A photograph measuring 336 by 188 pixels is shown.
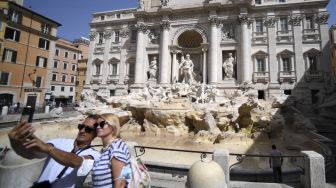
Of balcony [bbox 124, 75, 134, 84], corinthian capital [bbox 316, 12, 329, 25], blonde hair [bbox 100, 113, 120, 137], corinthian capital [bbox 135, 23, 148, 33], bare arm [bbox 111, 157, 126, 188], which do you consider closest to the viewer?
bare arm [bbox 111, 157, 126, 188]

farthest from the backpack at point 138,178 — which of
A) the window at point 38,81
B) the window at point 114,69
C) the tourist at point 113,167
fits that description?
the window at point 38,81

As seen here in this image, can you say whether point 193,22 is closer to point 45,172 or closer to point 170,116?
point 170,116

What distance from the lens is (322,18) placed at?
22953 millimetres

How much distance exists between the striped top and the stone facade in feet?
73.8

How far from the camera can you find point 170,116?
15414mm

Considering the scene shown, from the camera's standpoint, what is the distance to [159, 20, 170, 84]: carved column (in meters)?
26.0

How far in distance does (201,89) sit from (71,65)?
→ 34330mm

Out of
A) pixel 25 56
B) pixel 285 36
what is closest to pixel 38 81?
pixel 25 56

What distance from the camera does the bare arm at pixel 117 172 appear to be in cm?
214

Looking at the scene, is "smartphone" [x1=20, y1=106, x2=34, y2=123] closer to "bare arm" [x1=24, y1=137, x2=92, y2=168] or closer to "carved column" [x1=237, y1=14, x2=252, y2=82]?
"bare arm" [x1=24, y1=137, x2=92, y2=168]

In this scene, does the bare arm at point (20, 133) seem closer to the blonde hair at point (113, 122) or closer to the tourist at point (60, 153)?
the tourist at point (60, 153)

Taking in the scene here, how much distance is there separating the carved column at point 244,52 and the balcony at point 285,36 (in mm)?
3547

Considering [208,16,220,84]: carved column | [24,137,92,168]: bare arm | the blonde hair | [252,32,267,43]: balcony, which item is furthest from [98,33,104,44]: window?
[24,137,92,168]: bare arm

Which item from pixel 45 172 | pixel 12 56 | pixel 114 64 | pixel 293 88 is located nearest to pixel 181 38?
pixel 114 64
